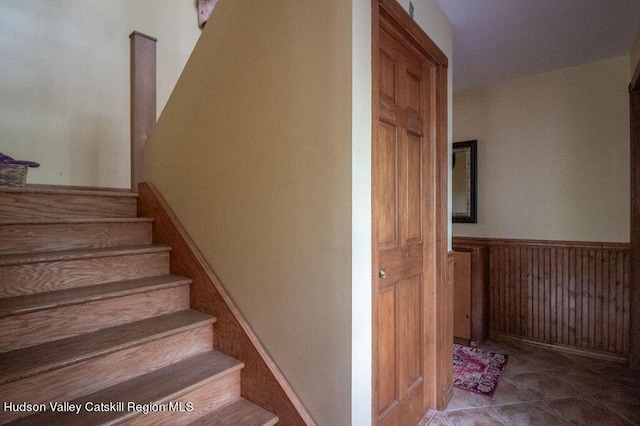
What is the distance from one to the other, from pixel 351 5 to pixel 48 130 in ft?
9.52

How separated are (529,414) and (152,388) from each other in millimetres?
2091

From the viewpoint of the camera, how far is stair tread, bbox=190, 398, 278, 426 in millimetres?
1342

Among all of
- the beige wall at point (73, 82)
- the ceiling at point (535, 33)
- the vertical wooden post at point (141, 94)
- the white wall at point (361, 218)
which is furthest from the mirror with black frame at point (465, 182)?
the beige wall at point (73, 82)

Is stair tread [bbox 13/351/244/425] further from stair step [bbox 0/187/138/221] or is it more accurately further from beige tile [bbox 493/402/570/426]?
beige tile [bbox 493/402/570/426]

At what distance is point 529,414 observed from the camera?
198 centimetres

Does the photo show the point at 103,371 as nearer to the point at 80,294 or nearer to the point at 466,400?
the point at 80,294

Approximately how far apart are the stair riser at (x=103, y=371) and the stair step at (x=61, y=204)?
924mm

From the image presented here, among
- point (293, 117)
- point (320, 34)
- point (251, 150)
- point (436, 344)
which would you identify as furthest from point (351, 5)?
point (436, 344)

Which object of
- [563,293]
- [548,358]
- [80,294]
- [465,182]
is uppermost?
[465,182]

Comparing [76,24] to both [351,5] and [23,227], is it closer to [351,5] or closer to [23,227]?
[23,227]

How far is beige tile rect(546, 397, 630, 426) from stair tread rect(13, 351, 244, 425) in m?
1.95

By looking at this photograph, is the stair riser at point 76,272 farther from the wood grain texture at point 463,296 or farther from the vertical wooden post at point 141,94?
the wood grain texture at point 463,296

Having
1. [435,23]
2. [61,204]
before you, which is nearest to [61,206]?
[61,204]

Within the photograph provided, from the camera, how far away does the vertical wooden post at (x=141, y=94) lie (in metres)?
2.98
